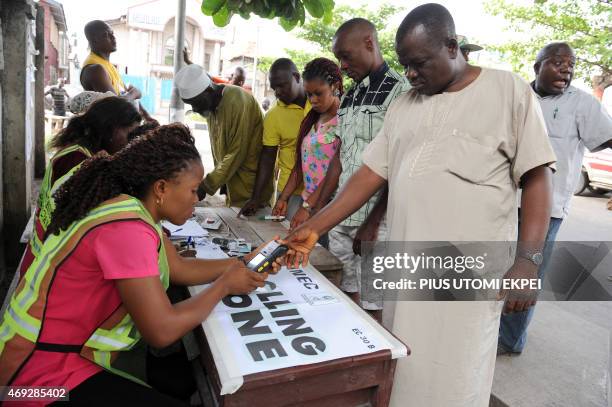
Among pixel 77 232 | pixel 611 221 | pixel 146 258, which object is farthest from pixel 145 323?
pixel 611 221

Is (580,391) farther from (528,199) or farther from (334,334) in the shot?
(334,334)

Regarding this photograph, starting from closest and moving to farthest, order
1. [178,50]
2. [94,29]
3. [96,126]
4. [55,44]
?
[96,126] < [94,29] < [178,50] < [55,44]

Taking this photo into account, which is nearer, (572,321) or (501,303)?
(501,303)

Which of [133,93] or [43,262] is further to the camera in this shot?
[133,93]

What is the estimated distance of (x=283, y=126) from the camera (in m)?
3.30

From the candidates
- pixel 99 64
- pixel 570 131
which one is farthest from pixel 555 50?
pixel 99 64

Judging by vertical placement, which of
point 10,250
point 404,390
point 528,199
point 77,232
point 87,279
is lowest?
point 10,250

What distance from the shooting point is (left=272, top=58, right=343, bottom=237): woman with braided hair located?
2.74 meters

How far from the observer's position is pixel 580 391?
250 cm

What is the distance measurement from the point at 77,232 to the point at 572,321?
11.3 ft

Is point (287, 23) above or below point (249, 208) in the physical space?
above

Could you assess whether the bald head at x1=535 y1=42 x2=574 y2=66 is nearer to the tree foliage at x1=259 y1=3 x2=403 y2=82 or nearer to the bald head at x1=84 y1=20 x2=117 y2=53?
the bald head at x1=84 y1=20 x2=117 y2=53

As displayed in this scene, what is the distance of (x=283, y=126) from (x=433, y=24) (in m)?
1.84

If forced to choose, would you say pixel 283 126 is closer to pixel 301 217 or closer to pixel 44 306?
pixel 301 217
